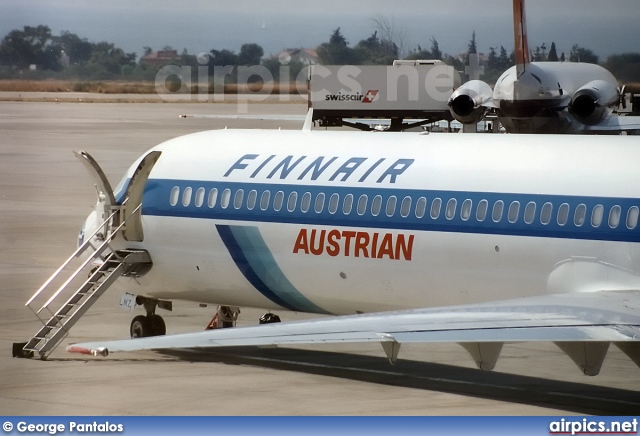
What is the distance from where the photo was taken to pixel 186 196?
78.0ft

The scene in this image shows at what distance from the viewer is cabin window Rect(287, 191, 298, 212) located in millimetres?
22641

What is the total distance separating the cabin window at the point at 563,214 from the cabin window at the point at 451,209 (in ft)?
5.34

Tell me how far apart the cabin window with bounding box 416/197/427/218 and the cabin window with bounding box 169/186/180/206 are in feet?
14.8

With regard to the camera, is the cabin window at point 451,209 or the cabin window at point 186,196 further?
the cabin window at point 186,196

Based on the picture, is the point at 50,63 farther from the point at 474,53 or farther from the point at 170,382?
the point at 474,53

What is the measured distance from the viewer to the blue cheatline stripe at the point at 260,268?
74.8 ft

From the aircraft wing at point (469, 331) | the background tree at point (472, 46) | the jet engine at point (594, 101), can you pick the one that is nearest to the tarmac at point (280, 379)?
the aircraft wing at point (469, 331)

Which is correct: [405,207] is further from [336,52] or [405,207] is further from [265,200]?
[336,52]

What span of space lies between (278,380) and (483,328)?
5.74 metres

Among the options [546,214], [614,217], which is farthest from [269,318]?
[614,217]

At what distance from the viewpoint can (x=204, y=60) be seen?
32.4 m

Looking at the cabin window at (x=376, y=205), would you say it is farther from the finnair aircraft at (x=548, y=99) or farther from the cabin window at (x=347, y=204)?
the finnair aircraft at (x=548, y=99)

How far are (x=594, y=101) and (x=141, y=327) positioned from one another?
21.4 m

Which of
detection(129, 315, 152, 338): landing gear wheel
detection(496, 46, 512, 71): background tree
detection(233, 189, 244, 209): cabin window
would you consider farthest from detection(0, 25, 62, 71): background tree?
detection(496, 46, 512, 71): background tree
